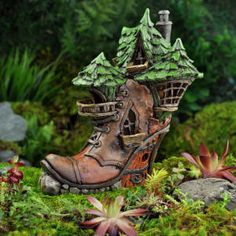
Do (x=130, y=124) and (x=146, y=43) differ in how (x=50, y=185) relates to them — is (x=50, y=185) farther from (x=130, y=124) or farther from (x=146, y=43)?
(x=146, y=43)

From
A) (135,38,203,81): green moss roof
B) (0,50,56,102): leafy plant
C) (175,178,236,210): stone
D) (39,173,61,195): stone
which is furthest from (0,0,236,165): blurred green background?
(175,178,236,210): stone

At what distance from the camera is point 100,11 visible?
8211 millimetres

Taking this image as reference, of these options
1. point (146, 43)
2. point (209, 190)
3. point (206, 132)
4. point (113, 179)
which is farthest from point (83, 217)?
point (206, 132)

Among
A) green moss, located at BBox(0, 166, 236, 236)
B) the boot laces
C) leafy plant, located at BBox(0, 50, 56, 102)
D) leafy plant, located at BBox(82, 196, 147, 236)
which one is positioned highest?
the boot laces

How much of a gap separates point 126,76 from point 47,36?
5.49 metres

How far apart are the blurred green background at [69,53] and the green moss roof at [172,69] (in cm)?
367

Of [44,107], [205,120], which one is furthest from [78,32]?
[205,120]

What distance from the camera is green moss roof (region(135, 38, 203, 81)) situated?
3.60m

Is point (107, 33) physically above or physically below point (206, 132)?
above

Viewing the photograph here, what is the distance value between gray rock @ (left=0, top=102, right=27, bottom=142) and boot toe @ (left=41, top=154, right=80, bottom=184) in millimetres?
3918

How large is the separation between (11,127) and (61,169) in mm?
4048

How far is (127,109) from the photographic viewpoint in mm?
3676

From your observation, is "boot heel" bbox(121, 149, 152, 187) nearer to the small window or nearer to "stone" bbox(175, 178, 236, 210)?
the small window

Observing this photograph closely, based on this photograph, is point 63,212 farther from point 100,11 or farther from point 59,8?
point 59,8
